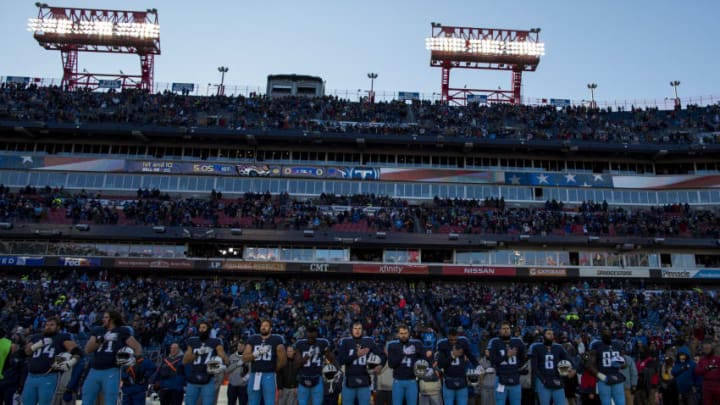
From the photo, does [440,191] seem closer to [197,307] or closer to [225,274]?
[225,274]

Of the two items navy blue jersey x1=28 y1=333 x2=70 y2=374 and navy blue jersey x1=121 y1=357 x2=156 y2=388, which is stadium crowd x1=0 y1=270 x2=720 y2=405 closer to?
navy blue jersey x1=121 y1=357 x2=156 y2=388

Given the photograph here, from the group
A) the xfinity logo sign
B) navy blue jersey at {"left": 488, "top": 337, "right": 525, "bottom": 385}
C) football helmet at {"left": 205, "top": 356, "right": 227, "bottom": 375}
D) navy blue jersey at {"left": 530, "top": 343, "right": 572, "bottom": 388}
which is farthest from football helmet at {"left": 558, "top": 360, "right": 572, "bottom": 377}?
the xfinity logo sign

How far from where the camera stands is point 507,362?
10.3 metres

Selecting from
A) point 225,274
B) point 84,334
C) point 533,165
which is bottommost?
point 84,334

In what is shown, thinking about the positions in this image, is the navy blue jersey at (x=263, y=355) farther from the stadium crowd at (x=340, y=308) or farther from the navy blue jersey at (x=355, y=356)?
the stadium crowd at (x=340, y=308)

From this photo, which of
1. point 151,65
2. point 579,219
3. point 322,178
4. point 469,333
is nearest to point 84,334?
point 469,333

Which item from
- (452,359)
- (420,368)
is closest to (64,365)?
(420,368)

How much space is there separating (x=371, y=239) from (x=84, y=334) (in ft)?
59.7

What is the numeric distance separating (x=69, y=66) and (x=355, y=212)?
34.5 meters

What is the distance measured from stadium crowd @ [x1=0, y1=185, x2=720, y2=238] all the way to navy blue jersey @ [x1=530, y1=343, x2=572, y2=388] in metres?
25.6

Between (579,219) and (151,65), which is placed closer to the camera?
(579,219)

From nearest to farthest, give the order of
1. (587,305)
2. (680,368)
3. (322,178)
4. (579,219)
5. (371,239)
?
(680,368) < (587,305) < (371,239) < (579,219) < (322,178)

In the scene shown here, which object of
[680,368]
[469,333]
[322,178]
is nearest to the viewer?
[680,368]

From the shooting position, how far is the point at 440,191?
41562mm
